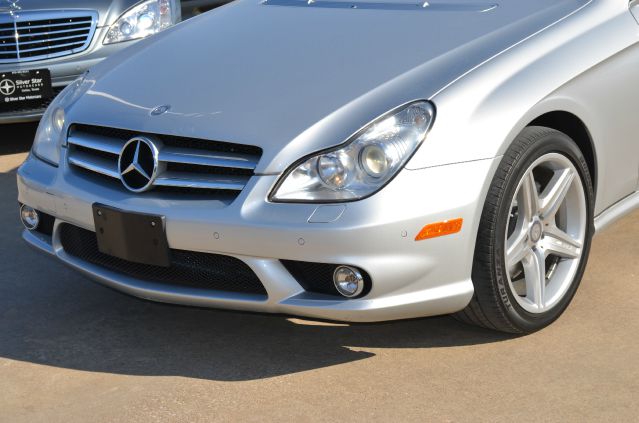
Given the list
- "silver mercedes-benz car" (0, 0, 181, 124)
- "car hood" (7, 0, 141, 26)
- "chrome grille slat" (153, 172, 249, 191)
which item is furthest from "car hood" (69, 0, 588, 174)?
"car hood" (7, 0, 141, 26)

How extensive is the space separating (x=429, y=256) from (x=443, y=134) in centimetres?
39

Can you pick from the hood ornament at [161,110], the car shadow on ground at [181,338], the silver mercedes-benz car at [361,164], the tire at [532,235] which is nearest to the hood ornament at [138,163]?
→ the silver mercedes-benz car at [361,164]

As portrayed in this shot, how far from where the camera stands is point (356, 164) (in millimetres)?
3623

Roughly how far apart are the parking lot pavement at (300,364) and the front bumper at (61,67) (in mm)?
2429

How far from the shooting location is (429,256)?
3615mm

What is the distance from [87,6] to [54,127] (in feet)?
9.31

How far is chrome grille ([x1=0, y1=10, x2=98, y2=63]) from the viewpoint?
702cm

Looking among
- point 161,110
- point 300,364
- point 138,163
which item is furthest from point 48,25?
point 300,364

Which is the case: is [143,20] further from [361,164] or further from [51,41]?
[361,164]

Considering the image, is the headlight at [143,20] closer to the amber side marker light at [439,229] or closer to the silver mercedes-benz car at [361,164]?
the silver mercedes-benz car at [361,164]

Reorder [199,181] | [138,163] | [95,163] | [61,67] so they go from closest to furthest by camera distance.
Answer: [199,181] < [138,163] < [95,163] < [61,67]

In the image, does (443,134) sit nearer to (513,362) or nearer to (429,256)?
(429,256)

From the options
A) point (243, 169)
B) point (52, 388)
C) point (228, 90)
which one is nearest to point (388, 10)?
point (228, 90)

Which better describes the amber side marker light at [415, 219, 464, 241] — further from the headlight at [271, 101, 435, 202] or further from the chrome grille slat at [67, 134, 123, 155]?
the chrome grille slat at [67, 134, 123, 155]
